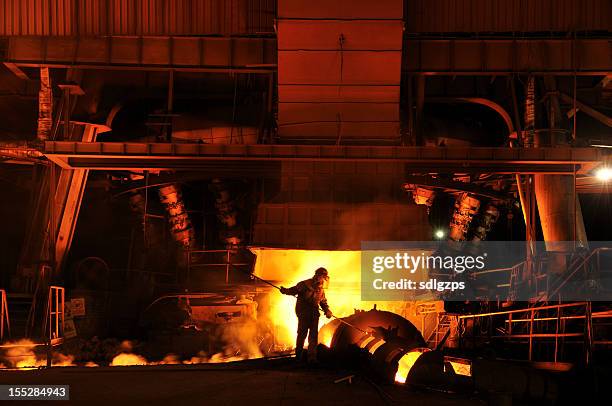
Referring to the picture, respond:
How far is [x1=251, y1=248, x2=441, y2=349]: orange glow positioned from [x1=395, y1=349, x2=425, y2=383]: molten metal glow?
22.3 feet

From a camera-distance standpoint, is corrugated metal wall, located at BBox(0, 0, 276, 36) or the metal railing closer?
the metal railing

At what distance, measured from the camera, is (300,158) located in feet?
48.1

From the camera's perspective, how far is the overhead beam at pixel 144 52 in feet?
51.5

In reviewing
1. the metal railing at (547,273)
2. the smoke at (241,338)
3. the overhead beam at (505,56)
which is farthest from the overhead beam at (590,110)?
the smoke at (241,338)

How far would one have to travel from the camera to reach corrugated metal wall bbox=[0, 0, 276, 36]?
51.0 ft

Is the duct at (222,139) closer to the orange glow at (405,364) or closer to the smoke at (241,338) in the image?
the smoke at (241,338)

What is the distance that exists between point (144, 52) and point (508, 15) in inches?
325

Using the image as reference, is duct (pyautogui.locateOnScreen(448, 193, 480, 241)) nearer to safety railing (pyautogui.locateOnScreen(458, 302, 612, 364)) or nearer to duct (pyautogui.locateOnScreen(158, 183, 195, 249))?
safety railing (pyautogui.locateOnScreen(458, 302, 612, 364))

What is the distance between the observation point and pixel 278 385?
28.9 ft

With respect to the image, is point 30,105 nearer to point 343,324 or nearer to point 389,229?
point 389,229

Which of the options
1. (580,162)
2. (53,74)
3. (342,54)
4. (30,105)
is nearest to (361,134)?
(342,54)

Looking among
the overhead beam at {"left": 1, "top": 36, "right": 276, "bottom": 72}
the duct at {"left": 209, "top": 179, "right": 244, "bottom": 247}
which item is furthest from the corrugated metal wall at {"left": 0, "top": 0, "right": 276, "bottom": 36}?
the duct at {"left": 209, "top": 179, "right": 244, "bottom": 247}

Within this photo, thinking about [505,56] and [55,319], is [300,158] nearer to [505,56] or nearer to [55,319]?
[505,56]

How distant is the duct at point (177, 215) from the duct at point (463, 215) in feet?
24.3
